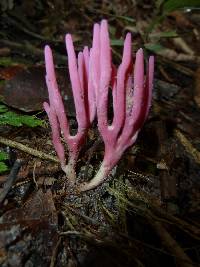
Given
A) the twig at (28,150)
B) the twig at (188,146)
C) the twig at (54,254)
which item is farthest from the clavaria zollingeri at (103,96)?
the twig at (188,146)

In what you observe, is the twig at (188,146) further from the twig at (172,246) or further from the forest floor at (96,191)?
the twig at (172,246)

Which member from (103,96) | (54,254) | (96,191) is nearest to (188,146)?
(96,191)

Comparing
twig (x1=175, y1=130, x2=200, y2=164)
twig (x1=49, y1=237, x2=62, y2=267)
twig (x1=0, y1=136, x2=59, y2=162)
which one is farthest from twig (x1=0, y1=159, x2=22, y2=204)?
twig (x1=175, y1=130, x2=200, y2=164)

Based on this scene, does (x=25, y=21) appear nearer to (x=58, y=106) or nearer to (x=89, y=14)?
(x=89, y=14)

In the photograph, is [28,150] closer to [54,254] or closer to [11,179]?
[11,179]

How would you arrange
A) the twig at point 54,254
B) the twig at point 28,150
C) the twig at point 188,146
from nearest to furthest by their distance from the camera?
the twig at point 54,254, the twig at point 28,150, the twig at point 188,146

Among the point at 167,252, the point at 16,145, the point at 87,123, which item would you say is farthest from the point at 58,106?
the point at 167,252

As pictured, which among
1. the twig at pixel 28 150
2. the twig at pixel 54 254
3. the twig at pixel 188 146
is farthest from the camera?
the twig at pixel 188 146
